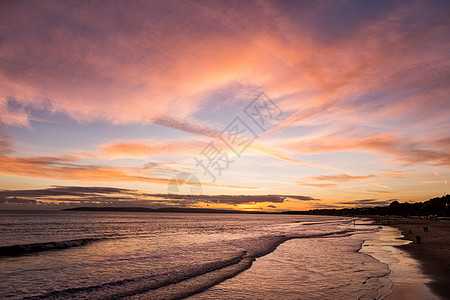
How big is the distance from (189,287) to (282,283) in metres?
5.37

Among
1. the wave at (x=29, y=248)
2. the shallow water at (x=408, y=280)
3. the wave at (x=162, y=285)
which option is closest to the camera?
the shallow water at (x=408, y=280)

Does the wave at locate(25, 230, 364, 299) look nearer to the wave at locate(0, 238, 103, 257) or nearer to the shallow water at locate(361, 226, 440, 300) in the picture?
the shallow water at locate(361, 226, 440, 300)

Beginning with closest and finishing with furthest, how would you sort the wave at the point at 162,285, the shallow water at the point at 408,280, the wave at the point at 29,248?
the shallow water at the point at 408,280 → the wave at the point at 162,285 → the wave at the point at 29,248

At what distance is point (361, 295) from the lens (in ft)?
43.7

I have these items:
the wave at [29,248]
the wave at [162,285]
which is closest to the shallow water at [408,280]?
the wave at [162,285]

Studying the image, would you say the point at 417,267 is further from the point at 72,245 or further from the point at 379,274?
the point at 72,245

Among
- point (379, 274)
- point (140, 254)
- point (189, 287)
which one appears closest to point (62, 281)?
point (189, 287)

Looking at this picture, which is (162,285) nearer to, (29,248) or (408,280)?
(408,280)

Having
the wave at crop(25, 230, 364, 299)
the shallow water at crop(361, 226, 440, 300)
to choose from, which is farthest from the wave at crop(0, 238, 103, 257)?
the shallow water at crop(361, 226, 440, 300)

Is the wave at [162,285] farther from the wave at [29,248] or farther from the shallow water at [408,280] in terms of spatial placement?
the wave at [29,248]

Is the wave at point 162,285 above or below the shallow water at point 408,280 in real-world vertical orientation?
below

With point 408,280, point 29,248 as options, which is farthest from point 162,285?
point 29,248

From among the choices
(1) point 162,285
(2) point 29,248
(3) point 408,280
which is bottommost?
(2) point 29,248

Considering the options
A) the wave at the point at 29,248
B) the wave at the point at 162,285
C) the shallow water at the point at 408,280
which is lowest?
the wave at the point at 29,248
